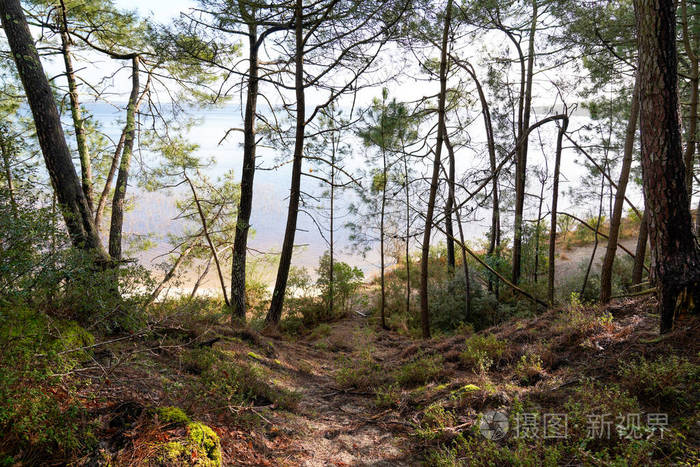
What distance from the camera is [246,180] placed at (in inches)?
357

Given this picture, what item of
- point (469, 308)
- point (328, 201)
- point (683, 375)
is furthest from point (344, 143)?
point (683, 375)

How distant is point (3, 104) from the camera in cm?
910

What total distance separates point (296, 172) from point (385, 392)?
486cm

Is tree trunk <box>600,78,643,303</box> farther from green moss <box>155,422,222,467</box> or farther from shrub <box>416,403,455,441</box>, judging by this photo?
green moss <box>155,422,222,467</box>

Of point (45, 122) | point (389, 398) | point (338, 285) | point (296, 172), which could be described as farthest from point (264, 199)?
point (389, 398)

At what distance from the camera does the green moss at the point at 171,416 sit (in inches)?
→ 102

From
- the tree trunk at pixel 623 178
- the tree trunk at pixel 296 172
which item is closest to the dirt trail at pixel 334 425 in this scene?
the tree trunk at pixel 296 172

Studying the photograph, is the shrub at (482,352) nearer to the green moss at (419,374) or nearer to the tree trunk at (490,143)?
the green moss at (419,374)

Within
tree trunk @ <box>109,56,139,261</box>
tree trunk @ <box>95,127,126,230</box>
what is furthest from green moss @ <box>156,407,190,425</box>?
tree trunk @ <box>95,127,126,230</box>

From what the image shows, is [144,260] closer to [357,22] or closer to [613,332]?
[357,22]

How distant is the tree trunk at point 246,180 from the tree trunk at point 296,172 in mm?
976

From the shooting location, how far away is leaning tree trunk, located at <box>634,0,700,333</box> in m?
3.72

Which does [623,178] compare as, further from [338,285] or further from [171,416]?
[338,285]

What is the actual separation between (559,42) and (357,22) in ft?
14.2
